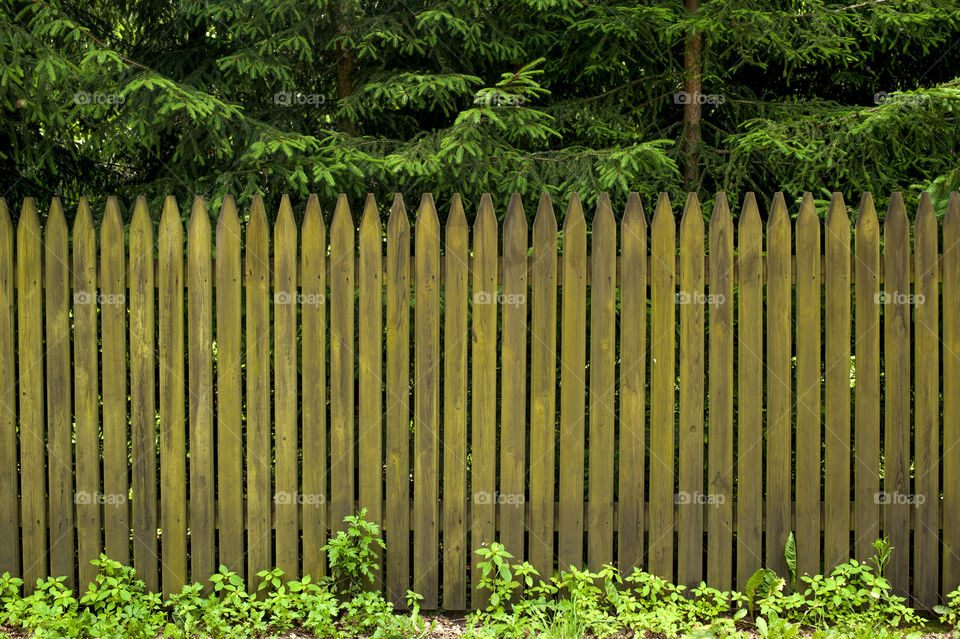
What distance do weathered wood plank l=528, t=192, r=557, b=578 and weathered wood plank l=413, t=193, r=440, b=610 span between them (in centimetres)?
47

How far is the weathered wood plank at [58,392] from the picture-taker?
11.7ft

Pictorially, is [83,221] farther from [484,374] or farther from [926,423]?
[926,423]

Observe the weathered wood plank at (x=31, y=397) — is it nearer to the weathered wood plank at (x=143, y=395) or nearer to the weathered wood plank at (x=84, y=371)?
the weathered wood plank at (x=84, y=371)

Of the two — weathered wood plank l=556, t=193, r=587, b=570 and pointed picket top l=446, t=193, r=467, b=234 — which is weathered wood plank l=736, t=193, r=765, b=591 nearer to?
weathered wood plank l=556, t=193, r=587, b=570

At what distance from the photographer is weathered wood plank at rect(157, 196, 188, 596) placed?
356 centimetres

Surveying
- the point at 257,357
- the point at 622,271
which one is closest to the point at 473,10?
the point at 622,271

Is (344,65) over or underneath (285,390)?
over

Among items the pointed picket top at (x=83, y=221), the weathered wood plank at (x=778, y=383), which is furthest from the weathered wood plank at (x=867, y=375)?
the pointed picket top at (x=83, y=221)

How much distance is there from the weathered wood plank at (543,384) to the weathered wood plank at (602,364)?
20 cm

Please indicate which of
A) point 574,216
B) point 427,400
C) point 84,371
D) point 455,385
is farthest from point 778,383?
point 84,371

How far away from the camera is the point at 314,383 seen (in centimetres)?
358

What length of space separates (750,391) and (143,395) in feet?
9.80

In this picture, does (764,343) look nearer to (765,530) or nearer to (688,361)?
(688,361)

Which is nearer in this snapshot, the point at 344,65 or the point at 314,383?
the point at 314,383
